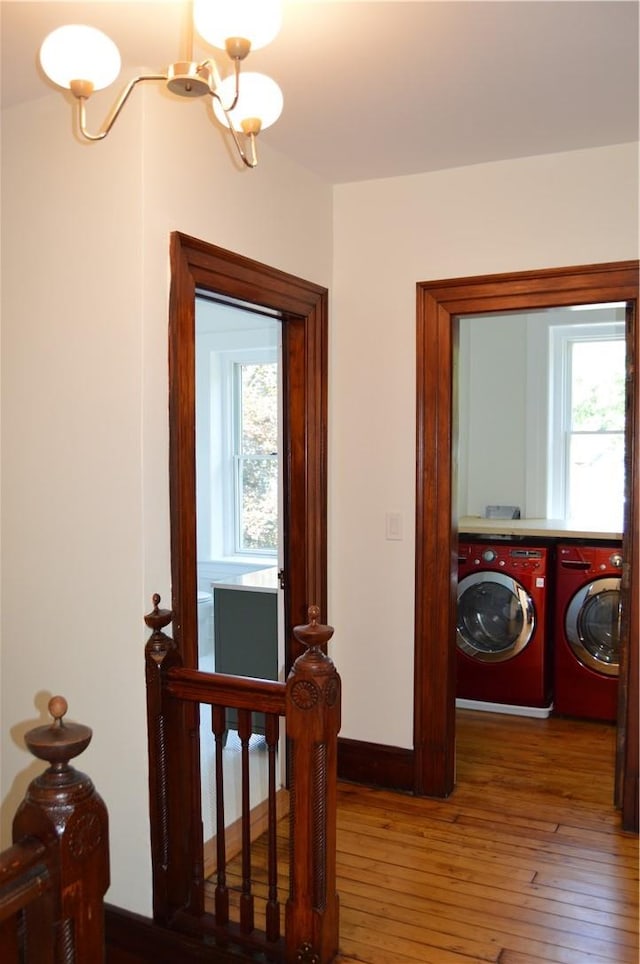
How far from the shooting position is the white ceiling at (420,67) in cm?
202

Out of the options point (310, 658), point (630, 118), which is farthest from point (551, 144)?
point (310, 658)

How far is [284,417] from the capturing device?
10.9ft

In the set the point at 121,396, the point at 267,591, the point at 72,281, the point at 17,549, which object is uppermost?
the point at 72,281

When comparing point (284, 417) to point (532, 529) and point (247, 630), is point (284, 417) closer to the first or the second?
point (247, 630)

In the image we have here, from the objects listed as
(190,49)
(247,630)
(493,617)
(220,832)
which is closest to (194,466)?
(220,832)

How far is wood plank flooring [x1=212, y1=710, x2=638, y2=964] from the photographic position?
91.6 inches

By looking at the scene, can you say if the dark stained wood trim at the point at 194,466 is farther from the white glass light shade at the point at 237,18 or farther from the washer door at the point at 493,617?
the washer door at the point at 493,617

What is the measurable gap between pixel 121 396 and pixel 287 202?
1.18 meters

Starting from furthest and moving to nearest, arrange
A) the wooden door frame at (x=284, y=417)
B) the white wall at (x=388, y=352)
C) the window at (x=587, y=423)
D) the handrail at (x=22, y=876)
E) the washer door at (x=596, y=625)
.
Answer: the window at (x=587, y=423) → the washer door at (x=596, y=625) → the white wall at (x=388, y=352) → the wooden door frame at (x=284, y=417) → the handrail at (x=22, y=876)

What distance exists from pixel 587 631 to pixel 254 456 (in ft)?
8.27

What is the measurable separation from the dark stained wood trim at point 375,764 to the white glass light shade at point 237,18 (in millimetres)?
2731

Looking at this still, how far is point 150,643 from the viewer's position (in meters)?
2.31

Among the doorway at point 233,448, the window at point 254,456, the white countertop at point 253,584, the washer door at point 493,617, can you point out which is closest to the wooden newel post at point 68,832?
the white countertop at point 253,584

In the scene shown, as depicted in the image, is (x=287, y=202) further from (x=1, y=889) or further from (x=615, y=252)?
(x=1, y=889)
